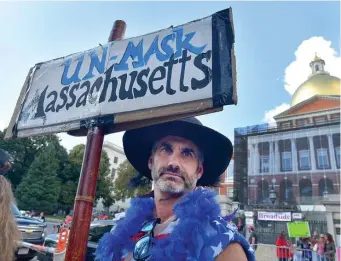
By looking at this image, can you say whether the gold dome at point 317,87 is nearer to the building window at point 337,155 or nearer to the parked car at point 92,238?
the building window at point 337,155

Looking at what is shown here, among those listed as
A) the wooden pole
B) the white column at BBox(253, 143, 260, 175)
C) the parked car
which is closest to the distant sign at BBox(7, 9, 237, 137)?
the wooden pole

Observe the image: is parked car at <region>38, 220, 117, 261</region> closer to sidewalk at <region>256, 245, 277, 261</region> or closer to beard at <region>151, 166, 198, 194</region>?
beard at <region>151, 166, 198, 194</region>

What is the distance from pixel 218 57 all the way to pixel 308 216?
25909 millimetres

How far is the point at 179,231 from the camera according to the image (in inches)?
54.0

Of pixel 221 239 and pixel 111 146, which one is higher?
pixel 111 146

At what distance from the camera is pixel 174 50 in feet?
4.96

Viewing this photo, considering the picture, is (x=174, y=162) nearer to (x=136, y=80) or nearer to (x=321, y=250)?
(x=136, y=80)

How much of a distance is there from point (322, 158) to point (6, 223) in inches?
1142

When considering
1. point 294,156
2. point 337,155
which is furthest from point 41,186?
point 337,155

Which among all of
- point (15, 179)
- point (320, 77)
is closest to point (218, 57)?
point (15, 179)

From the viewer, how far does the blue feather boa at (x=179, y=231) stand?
4.25 feet

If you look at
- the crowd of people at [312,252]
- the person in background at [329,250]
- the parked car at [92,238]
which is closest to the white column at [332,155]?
the crowd of people at [312,252]

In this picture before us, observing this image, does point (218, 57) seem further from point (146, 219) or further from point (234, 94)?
point (146, 219)

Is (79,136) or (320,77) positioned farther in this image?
(320,77)
